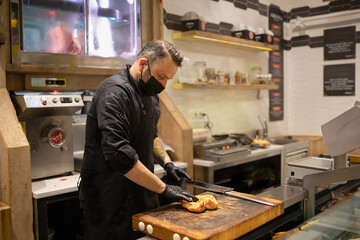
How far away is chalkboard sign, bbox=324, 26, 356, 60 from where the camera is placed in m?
5.55

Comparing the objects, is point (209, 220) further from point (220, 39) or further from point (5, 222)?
point (220, 39)

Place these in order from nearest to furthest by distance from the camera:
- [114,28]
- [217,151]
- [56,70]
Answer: [56,70]
[114,28]
[217,151]

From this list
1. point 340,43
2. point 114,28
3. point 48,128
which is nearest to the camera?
point 48,128

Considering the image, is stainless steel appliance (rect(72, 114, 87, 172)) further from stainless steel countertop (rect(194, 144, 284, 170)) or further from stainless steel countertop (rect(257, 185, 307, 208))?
stainless steel countertop (rect(257, 185, 307, 208))

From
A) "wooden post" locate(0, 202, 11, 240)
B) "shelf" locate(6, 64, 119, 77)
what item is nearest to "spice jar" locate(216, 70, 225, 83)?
"shelf" locate(6, 64, 119, 77)

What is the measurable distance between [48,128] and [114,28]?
48.4 inches

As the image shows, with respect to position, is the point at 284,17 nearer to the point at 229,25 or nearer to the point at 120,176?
the point at 229,25

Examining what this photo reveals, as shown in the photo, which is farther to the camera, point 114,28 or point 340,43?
point 340,43

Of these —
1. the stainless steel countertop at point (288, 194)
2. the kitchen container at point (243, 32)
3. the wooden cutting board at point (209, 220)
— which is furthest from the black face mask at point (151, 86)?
the kitchen container at point (243, 32)

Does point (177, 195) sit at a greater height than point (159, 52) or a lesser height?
lesser

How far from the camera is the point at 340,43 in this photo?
5637 mm

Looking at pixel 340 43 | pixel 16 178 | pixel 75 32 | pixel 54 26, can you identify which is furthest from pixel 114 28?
pixel 340 43

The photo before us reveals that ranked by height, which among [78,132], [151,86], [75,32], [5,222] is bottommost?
[5,222]

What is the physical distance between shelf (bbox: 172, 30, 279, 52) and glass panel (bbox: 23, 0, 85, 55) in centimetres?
124
